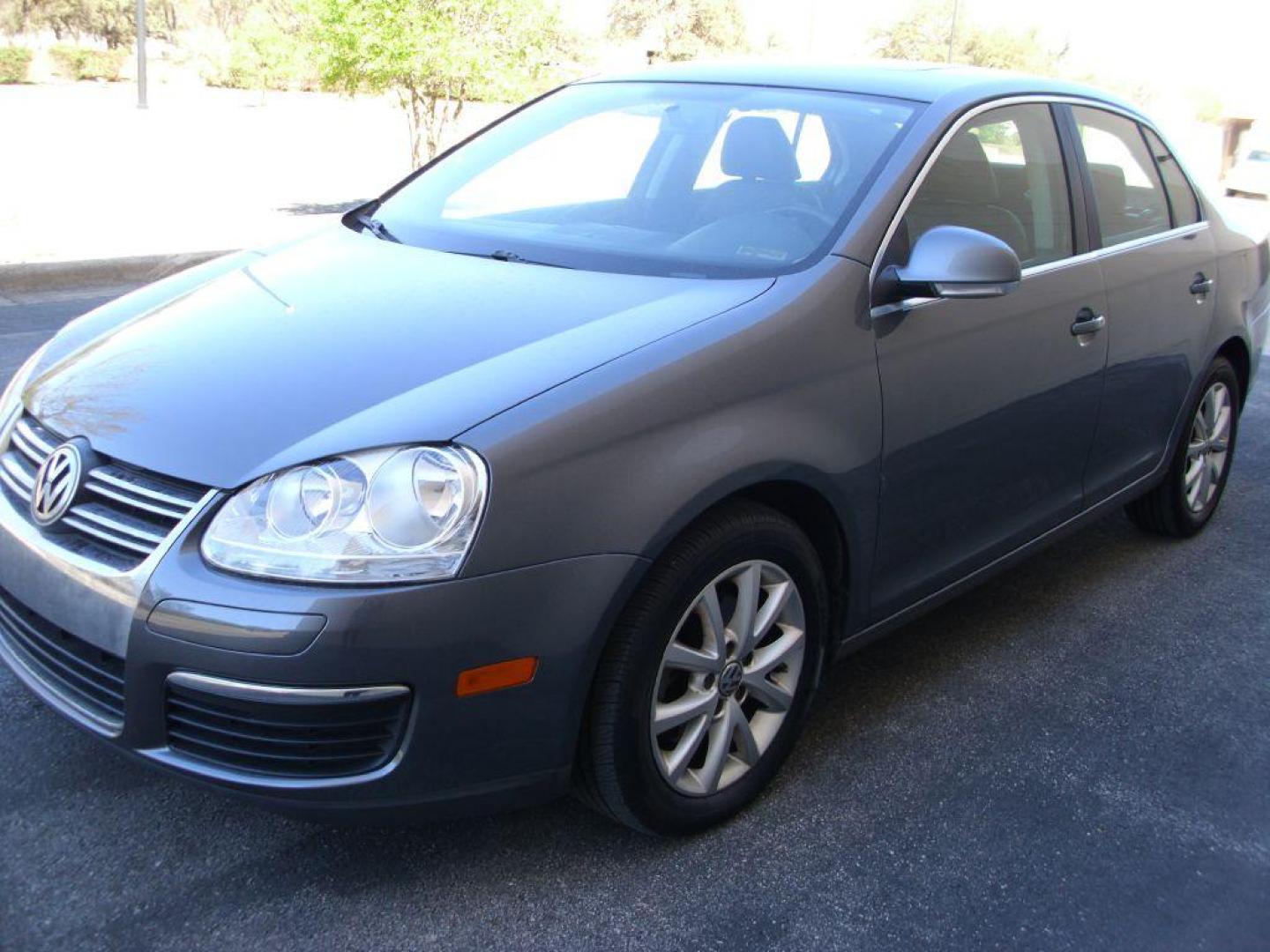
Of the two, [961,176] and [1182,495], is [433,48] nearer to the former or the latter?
[1182,495]

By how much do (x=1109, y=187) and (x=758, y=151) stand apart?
1.26 metres

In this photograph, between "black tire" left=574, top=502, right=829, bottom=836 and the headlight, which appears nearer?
the headlight

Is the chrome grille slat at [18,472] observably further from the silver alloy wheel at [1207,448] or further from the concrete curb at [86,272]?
the concrete curb at [86,272]

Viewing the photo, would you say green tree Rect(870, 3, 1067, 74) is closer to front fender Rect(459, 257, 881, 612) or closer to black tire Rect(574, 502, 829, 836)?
front fender Rect(459, 257, 881, 612)

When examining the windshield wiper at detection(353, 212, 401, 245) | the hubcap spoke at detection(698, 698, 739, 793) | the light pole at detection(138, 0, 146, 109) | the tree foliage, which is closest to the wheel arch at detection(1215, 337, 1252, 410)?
the hubcap spoke at detection(698, 698, 739, 793)

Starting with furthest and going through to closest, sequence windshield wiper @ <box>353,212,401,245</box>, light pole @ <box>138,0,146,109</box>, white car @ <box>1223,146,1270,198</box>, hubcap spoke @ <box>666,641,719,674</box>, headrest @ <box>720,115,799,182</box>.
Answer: light pole @ <box>138,0,146,109</box> < white car @ <box>1223,146,1270,198</box> < windshield wiper @ <box>353,212,401,245</box> < headrest @ <box>720,115,799,182</box> < hubcap spoke @ <box>666,641,719,674</box>

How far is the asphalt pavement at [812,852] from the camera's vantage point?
2492mm

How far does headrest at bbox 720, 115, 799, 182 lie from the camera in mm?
3410

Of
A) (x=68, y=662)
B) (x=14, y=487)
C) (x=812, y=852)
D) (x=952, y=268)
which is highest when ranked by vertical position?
(x=952, y=268)

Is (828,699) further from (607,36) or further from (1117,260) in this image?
(607,36)

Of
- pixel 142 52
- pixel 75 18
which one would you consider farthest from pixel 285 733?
pixel 75 18

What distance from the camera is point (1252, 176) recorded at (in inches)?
843

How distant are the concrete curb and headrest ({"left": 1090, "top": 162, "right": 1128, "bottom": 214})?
6.42 m

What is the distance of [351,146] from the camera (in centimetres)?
2289
